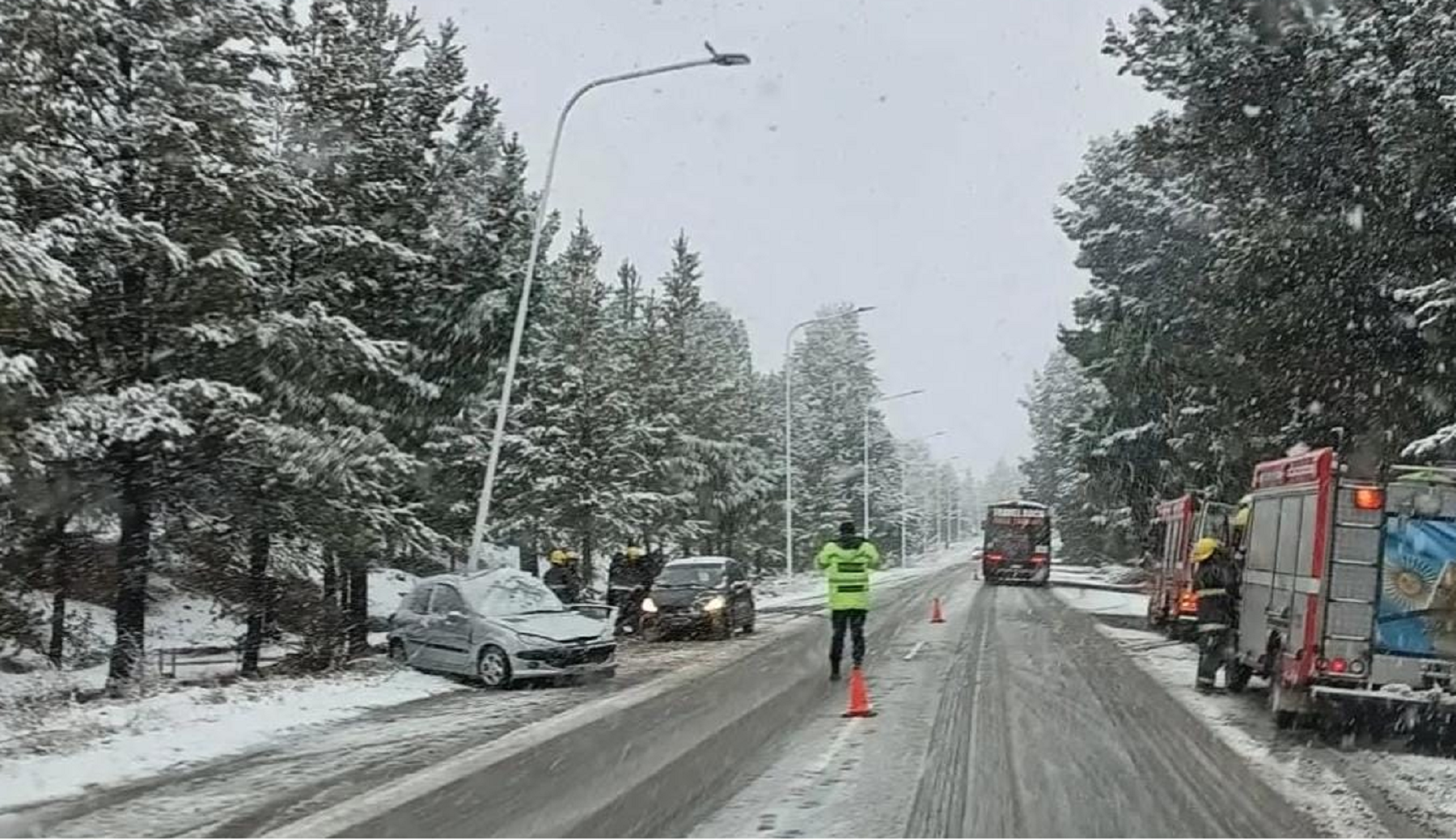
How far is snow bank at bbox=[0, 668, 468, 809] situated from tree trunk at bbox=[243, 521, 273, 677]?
6.98 meters

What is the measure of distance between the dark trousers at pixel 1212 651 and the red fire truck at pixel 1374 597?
304 cm

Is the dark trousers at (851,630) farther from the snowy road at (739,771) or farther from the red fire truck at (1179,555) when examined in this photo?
the red fire truck at (1179,555)

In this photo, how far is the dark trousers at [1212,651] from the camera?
16.5m

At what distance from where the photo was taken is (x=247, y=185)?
1986 centimetres

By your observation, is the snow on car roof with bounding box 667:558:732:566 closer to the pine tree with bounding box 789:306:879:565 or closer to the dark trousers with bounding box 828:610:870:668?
the dark trousers with bounding box 828:610:870:668

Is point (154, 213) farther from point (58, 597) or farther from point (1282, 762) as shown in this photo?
point (1282, 762)

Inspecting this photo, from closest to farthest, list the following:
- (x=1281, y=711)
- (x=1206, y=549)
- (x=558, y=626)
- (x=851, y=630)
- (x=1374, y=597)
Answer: (x=1374, y=597)
(x=1281, y=711)
(x=1206, y=549)
(x=851, y=630)
(x=558, y=626)

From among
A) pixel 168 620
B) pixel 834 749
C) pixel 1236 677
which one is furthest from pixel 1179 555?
pixel 168 620

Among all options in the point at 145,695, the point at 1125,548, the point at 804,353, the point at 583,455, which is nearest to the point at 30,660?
the point at 583,455

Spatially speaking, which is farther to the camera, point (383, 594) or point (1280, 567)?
point (383, 594)

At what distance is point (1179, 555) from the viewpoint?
88.2 feet

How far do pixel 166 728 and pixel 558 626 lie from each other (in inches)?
240

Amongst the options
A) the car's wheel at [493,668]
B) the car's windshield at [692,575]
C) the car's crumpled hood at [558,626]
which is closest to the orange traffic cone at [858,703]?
the car's crumpled hood at [558,626]

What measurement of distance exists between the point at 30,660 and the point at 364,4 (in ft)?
53.2
